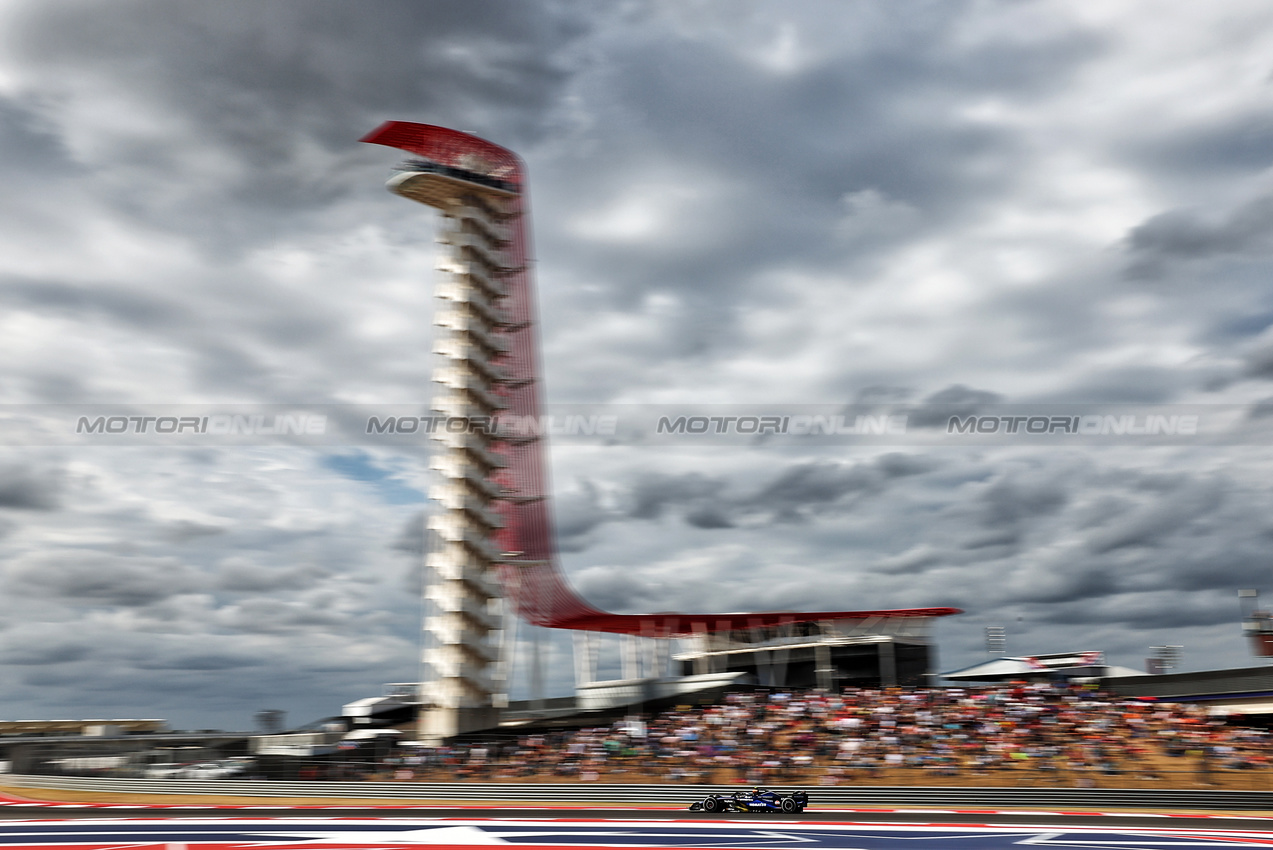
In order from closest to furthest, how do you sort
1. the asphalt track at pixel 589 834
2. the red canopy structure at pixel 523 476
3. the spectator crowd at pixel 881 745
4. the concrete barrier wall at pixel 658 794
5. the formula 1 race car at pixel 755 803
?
1. the asphalt track at pixel 589 834
2. the formula 1 race car at pixel 755 803
3. the concrete barrier wall at pixel 658 794
4. the spectator crowd at pixel 881 745
5. the red canopy structure at pixel 523 476

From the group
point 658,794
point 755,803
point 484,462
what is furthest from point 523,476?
point 755,803

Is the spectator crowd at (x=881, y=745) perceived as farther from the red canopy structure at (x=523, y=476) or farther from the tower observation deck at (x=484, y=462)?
the red canopy structure at (x=523, y=476)

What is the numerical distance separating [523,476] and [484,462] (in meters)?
3.31

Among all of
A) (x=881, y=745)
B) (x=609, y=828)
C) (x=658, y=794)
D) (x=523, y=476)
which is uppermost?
(x=523, y=476)

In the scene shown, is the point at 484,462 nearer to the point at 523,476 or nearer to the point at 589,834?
the point at 523,476

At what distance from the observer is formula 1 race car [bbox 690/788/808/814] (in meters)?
25.1

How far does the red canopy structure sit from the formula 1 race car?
2380cm

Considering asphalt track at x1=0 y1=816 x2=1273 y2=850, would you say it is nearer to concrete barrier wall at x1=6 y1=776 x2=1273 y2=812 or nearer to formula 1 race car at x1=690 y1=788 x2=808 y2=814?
formula 1 race car at x1=690 y1=788 x2=808 y2=814

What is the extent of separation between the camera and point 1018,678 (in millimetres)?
48406

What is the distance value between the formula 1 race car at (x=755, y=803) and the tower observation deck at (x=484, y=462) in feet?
69.8

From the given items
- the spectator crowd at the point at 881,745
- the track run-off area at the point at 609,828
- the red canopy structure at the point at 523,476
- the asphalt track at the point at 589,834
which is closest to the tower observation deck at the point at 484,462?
the red canopy structure at the point at 523,476

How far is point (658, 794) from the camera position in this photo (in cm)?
2878

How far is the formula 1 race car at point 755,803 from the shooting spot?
82.3 ft

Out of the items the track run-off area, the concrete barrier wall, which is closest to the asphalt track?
the track run-off area
